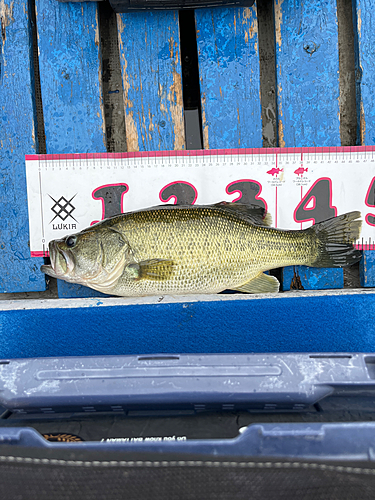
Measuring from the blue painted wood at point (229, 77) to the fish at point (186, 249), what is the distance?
386mm

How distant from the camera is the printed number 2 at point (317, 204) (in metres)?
1.57

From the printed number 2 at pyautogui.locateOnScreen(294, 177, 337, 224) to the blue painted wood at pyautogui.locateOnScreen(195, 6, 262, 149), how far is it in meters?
0.36

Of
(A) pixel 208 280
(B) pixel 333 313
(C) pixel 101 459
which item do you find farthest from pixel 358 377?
(C) pixel 101 459

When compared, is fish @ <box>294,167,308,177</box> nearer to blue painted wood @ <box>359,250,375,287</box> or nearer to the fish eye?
blue painted wood @ <box>359,250,375,287</box>

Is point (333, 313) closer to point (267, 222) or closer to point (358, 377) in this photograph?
point (358, 377)

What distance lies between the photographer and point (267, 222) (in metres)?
1.49

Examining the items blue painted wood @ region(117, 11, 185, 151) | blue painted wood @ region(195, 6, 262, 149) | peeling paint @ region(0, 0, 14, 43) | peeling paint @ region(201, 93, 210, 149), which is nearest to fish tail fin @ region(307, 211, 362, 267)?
blue painted wood @ region(195, 6, 262, 149)

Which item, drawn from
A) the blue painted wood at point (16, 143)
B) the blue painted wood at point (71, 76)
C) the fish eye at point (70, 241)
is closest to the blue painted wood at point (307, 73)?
the blue painted wood at point (71, 76)

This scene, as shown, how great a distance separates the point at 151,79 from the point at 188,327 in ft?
3.98

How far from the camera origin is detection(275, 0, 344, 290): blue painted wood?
1.50 metres

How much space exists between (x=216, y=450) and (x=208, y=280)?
69 cm

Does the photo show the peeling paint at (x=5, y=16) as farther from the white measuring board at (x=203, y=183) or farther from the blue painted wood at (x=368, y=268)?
the blue painted wood at (x=368, y=268)

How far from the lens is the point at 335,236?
1.46 metres

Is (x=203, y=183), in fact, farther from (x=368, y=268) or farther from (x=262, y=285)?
(x=368, y=268)
